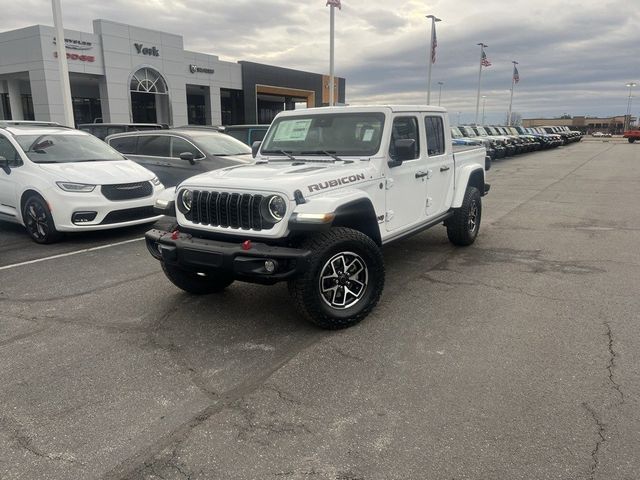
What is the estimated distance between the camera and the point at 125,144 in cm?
1077

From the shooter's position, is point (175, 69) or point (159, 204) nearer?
point (159, 204)

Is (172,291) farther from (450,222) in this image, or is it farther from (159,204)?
(450,222)

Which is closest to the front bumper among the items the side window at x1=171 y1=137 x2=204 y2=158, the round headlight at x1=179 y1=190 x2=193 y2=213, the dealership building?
the round headlight at x1=179 y1=190 x2=193 y2=213

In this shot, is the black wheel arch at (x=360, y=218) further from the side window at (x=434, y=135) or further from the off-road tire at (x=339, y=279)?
the side window at (x=434, y=135)

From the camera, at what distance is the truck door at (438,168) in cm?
578

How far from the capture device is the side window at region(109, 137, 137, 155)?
1059cm

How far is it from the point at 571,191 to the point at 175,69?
25442mm

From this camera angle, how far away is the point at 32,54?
962 inches

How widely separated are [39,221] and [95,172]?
3.45ft

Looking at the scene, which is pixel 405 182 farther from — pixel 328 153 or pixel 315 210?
pixel 315 210

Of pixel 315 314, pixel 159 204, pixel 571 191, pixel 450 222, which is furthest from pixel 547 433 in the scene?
pixel 571 191

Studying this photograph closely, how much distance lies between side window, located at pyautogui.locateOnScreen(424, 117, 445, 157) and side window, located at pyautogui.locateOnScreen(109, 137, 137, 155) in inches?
275

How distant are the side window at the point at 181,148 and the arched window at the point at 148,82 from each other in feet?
69.1

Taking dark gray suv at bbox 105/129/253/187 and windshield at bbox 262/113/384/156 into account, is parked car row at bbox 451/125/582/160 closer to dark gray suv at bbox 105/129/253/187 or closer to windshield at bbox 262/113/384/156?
dark gray suv at bbox 105/129/253/187
